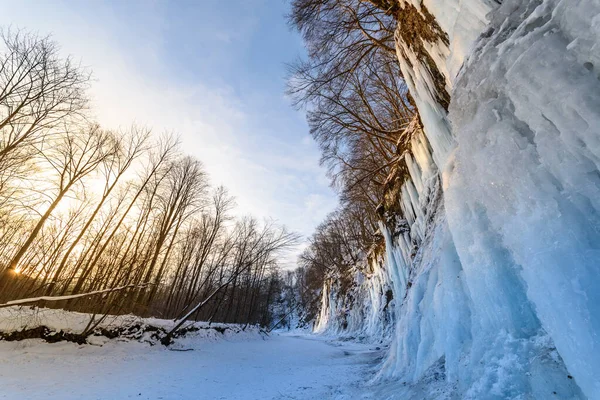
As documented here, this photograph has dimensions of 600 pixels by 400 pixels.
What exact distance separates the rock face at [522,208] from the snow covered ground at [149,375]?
8.46 feet

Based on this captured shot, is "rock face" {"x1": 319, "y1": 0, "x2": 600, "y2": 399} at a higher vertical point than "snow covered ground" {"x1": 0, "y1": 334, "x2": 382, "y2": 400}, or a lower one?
higher

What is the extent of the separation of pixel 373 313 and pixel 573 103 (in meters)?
15.8

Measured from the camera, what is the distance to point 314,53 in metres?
6.88

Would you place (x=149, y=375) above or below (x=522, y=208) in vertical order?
below

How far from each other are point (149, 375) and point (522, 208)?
751 cm

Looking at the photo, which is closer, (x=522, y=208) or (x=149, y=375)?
(x=522, y=208)

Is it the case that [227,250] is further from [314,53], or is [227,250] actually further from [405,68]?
[405,68]

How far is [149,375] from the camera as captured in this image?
5.61m

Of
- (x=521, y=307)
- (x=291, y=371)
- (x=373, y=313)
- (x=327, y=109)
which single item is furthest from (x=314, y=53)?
(x=373, y=313)

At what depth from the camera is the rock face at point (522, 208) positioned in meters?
1.20

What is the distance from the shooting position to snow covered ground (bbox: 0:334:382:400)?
14.0 feet

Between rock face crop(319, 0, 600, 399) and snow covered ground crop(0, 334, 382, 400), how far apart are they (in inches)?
102

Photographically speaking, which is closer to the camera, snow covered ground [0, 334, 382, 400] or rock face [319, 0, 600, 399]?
rock face [319, 0, 600, 399]

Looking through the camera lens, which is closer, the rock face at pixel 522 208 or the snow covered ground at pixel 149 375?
the rock face at pixel 522 208
